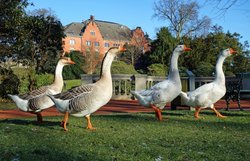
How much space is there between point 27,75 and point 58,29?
5.49 metres

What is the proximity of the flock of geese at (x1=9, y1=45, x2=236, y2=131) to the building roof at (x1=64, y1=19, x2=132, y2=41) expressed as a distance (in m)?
86.4

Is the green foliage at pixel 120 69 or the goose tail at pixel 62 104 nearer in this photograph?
the goose tail at pixel 62 104

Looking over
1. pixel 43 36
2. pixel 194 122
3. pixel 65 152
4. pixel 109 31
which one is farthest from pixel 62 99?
pixel 109 31

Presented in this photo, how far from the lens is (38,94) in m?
7.68

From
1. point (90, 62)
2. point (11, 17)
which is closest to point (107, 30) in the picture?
point (90, 62)

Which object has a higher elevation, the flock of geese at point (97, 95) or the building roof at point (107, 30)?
the building roof at point (107, 30)

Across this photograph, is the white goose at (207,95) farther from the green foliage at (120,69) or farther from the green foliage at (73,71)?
the green foliage at (73,71)

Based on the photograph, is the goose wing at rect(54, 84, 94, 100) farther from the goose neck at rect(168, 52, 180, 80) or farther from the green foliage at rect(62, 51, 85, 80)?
the green foliage at rect(62, 51, 85, 80)

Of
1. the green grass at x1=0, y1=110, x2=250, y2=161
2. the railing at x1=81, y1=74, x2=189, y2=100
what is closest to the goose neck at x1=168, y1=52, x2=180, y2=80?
the green grass at x1=0, y1=110, x2=250, y2=161

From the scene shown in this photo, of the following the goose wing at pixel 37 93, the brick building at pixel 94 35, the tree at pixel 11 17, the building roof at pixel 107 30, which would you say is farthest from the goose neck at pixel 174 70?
the building roof at pixel 107 30

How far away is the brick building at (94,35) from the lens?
306 ft

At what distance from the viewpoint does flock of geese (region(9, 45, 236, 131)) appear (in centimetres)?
667

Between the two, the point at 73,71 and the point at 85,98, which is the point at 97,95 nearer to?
the point at 85,98

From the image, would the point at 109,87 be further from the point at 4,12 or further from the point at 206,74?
the point at 206,74
